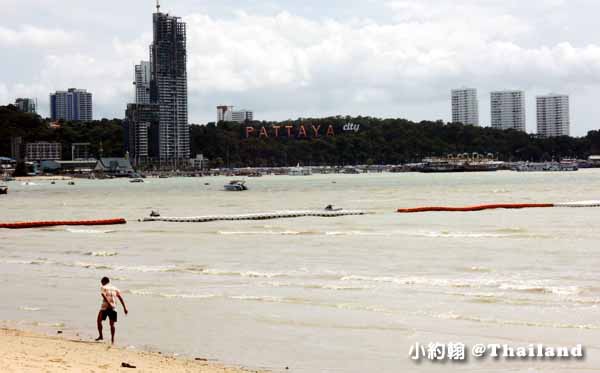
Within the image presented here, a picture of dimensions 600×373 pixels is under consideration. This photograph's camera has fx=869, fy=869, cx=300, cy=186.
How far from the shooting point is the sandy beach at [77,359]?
18.7 metres

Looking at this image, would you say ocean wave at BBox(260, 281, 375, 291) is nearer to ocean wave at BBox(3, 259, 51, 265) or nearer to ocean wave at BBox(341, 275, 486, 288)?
ocean wave at BBox(341, 275, 486, 288)

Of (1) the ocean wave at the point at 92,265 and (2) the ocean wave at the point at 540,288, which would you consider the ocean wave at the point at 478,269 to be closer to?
(2) the ocean wave at the point at 540,288

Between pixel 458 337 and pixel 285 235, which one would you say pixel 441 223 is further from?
pixel 458 337

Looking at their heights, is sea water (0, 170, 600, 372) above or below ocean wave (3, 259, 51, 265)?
above

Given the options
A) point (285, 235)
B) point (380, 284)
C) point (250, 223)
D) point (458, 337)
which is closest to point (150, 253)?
point (285, 235)

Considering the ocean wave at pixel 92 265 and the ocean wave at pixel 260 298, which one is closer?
the ocean wave at pixel 260 298

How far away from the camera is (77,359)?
2005cm

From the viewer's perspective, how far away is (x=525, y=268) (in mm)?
37719

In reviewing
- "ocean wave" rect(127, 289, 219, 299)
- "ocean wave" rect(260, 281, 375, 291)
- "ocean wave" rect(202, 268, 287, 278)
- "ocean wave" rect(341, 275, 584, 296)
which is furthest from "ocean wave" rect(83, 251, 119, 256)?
"ocean wave" rect(341, 275, 584, 296)

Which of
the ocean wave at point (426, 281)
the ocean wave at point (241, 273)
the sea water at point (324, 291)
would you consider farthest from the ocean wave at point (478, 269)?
the ocean wave at point (241, 273)

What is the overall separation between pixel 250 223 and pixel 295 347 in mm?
47847

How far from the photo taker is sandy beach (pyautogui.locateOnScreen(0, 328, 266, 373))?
61.4ft

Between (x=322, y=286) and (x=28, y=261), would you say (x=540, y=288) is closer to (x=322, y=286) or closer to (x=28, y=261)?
(x=322, y=286)

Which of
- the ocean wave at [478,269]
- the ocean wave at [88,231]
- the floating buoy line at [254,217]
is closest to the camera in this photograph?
the ocean wave at [478,269]
